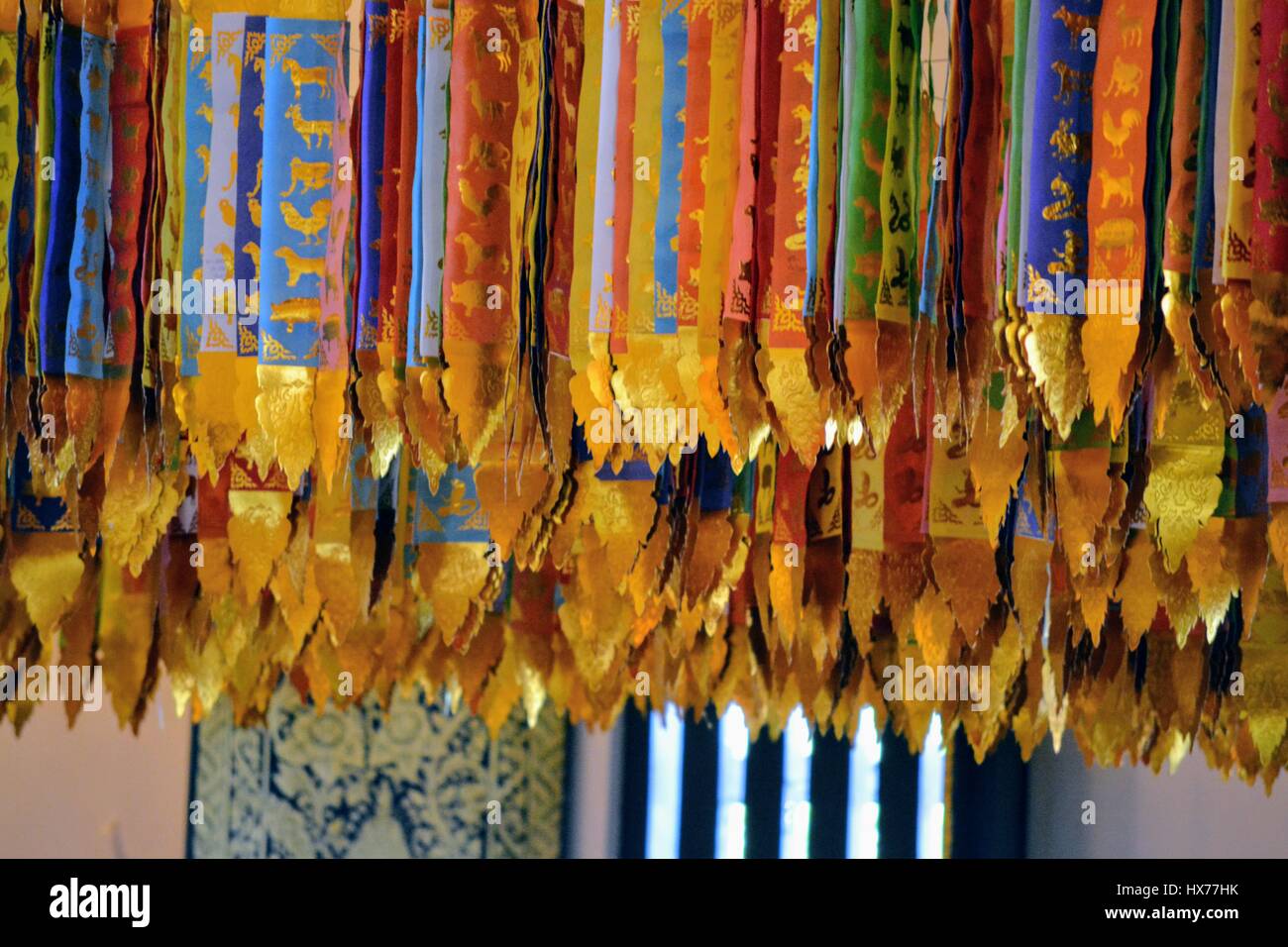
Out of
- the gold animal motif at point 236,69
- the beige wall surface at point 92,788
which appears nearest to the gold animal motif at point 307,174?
the gold animal motif at point 236,69

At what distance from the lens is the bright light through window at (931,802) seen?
4.89 meters

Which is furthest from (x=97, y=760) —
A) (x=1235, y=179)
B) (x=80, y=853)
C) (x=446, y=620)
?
(x=1235, y=179)

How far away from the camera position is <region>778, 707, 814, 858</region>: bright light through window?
4898mm

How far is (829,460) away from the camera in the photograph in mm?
2146

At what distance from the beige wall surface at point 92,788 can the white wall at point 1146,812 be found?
8.70 ft

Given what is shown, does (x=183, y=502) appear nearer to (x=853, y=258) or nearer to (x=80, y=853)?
(x=853, y=258)

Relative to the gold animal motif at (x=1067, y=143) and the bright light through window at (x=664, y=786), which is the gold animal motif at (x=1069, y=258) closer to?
the gold animal motif at (x=1067, y=143)

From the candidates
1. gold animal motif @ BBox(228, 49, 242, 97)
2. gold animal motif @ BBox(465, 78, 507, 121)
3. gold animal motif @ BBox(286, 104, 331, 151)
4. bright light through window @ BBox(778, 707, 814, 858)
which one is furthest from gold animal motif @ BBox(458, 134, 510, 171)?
bright light through window @ BBox(778, 707, 814, 858)

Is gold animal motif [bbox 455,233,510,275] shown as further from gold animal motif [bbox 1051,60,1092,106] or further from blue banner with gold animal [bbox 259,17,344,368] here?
gold animal motif [bbox 1051,60,1092,106]

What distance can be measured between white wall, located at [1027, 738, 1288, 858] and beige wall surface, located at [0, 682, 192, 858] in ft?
8.70

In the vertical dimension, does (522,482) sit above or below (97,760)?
above

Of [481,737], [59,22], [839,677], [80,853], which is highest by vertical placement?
[59,22]

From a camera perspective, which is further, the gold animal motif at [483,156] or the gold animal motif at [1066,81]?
the gold animal motif at [483,156]

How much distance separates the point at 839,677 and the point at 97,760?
266 centimetres
